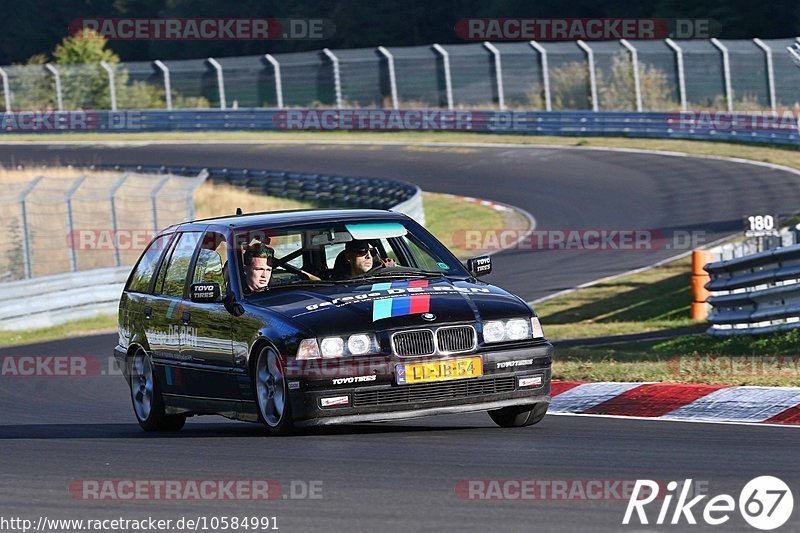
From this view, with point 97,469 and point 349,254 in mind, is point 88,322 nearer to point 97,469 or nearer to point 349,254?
point 349,254

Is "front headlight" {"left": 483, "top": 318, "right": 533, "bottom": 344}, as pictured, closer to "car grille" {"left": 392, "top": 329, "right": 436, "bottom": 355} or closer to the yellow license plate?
the yellow license plate

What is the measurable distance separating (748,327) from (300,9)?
220 feet

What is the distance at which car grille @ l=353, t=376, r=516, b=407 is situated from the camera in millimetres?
7820

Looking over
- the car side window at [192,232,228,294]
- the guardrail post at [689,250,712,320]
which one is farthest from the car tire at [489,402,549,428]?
the guardrail post at [689,250,712,320]

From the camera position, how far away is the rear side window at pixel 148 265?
10.1m

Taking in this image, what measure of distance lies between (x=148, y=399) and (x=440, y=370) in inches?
106

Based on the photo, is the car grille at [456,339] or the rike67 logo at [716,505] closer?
the rike67 logo at [716,505]

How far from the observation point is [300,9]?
78375 millimetres

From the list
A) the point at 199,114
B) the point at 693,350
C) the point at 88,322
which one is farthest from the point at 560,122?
the point at 693,350

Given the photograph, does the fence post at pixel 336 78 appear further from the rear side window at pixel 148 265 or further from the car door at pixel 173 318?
the car door at pixel 173 318

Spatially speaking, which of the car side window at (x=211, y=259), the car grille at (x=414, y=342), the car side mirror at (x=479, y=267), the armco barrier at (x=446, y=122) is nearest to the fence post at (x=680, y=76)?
the armco barrier at (x=446, y=122)

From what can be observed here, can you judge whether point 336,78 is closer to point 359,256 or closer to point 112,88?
point 112,88

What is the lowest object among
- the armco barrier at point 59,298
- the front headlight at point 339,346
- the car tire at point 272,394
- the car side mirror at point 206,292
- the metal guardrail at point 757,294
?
the armco barrier at point 59,298

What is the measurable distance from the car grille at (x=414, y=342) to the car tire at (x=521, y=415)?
0.86 meters
